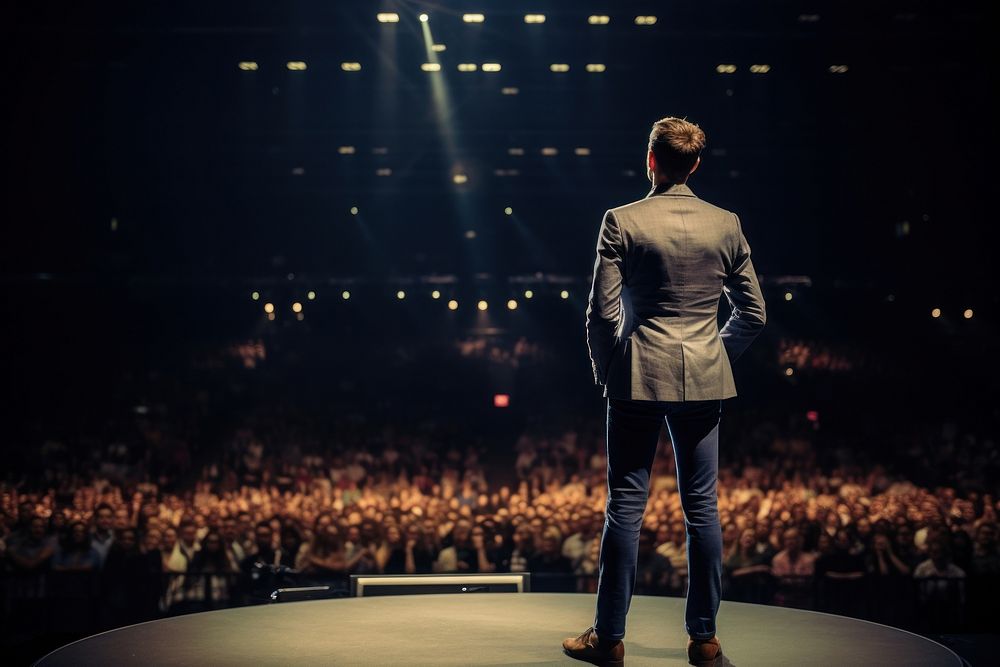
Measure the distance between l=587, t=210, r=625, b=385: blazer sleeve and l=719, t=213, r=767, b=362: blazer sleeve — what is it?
0.33 meters

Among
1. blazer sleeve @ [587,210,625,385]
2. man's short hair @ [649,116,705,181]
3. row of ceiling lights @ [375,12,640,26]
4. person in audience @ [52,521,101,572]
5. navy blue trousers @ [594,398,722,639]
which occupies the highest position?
row of ceiling lights @ [375,12,640,26]

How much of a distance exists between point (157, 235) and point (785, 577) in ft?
44.8

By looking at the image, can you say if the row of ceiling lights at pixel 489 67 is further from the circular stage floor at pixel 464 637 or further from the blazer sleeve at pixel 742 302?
Answer: the blazer sleeve at pixel 742 302

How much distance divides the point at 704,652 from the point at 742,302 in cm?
94

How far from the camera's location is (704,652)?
107 inches

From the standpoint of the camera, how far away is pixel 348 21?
10711mm

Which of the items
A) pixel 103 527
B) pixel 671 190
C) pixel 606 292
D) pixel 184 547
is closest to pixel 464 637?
pixel 606 292

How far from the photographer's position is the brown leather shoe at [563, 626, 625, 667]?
2.75 metres

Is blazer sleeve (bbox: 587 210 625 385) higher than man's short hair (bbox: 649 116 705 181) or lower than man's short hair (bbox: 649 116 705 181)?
lower

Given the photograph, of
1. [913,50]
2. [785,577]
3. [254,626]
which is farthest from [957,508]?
[254,626]

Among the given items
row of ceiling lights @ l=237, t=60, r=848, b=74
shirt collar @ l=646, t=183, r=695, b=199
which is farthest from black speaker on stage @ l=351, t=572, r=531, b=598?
row of ceiling lights @ l=237, t=60, r=848, b=74

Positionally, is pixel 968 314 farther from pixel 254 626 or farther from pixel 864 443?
pixel 254 626

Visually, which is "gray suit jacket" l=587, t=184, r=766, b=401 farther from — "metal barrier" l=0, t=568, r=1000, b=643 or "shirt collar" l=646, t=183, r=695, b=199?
"metal barrier" l=0, t=568, r=1000, b=643

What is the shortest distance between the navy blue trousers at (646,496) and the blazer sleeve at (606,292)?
0.17 metres
